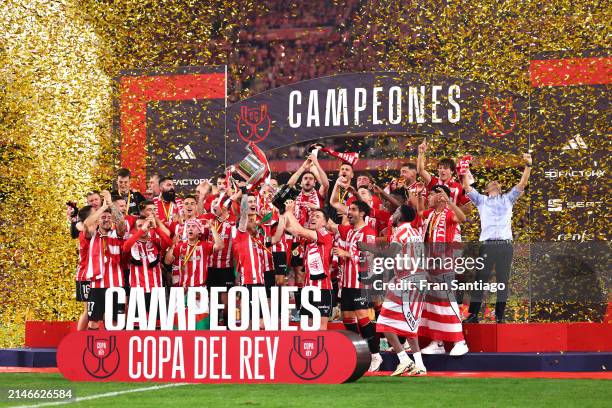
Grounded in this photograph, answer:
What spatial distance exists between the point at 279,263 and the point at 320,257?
142 centimetres

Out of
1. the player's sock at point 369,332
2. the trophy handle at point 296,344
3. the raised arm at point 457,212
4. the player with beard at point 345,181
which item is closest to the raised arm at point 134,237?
the player with beard at point 345,181

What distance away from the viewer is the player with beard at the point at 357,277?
1016 cm

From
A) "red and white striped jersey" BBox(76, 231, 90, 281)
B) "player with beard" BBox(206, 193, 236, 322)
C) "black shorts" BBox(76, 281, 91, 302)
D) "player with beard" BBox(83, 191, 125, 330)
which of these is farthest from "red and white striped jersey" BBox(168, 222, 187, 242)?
"black shorts" BBox(76, 281, 91, 302)

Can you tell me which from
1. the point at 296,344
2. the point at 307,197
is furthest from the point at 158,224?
the point at 296,344

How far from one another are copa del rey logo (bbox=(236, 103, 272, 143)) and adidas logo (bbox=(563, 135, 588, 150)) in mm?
3551

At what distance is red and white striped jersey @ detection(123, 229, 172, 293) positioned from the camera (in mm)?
10727

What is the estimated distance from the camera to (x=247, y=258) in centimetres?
1049

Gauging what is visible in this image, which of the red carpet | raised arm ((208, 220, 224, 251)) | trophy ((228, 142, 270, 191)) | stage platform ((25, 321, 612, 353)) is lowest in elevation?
the red carpet

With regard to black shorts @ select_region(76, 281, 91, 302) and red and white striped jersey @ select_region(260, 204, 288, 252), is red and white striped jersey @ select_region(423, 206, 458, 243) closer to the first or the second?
red and white striped jersey @ select_region(260, 204, 288, 252)

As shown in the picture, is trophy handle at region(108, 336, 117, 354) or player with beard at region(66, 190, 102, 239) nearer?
trophy handle at region(108, 336, 117, 354)

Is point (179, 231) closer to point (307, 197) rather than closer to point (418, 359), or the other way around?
point (307, 197)

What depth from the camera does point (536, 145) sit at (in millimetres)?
12359

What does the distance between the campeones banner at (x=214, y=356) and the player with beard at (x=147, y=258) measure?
1597mm

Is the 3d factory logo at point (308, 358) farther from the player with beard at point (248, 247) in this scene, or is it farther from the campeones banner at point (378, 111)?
the campeones banner at point (378, 111)
